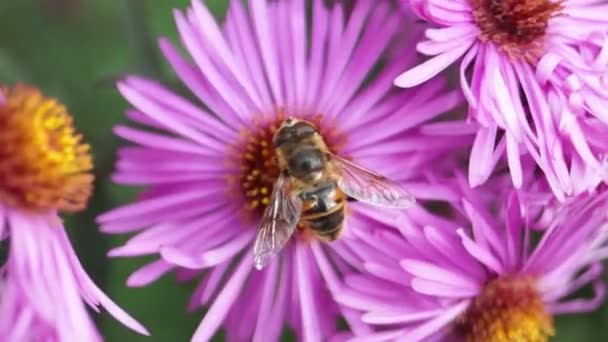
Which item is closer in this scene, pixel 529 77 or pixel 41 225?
pixel 41 225

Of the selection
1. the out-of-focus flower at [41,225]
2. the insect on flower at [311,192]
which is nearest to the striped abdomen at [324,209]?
the insect on flower at [311,192]

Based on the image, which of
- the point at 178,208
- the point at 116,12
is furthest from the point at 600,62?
the point at 116,12


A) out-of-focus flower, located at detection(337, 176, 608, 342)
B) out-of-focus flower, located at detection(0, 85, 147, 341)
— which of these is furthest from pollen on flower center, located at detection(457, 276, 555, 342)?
out-of-focus flower, located at detection(0, 85, 147, 341)

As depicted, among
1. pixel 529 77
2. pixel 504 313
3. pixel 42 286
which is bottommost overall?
pixel 504 313

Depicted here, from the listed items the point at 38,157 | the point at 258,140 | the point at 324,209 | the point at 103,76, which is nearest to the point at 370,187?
the point at 324,209

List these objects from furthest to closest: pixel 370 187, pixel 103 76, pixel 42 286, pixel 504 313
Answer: pixel 103 76
pixel 504 313
pixel 370 187
pixel 42 286

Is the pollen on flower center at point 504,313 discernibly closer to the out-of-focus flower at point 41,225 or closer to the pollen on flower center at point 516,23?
the pollen on flower center at point 516,23

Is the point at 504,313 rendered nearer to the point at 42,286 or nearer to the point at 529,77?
the point at 529,77
